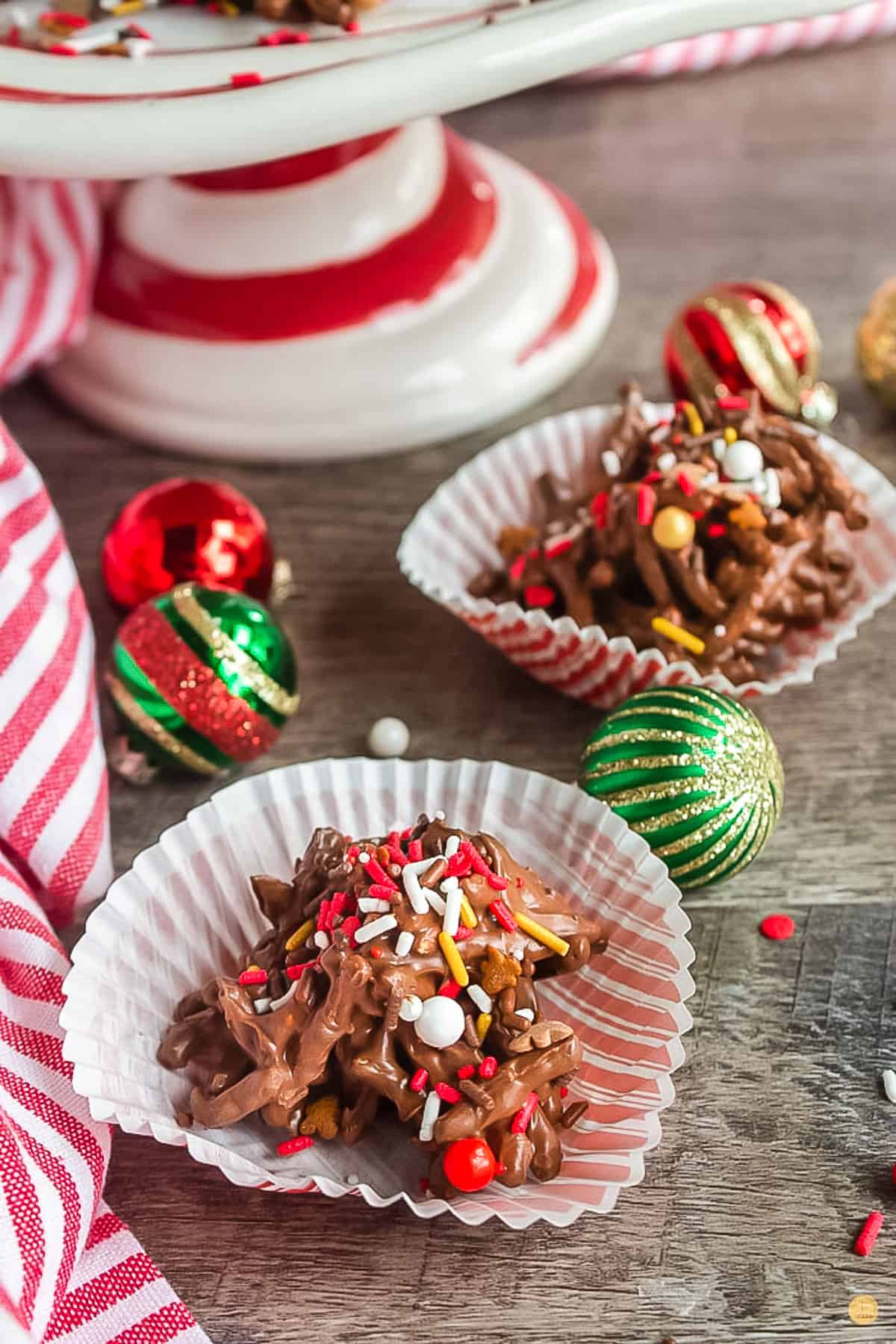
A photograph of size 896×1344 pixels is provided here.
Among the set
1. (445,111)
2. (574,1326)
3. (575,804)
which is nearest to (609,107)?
(445,111)

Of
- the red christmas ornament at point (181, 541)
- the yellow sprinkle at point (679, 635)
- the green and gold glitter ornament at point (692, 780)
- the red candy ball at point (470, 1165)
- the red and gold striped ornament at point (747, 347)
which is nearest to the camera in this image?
the red candy ball at point (470, 1165)

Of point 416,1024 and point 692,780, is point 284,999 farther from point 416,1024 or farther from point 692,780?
point 692,780

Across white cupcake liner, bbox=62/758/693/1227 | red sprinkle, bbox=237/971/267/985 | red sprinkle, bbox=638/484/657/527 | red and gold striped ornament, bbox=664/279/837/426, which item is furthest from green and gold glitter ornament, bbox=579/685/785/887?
red and gold striped ornament, bbox=664/279/837/426

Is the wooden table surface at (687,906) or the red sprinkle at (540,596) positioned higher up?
the red sprinkle at (540,596)

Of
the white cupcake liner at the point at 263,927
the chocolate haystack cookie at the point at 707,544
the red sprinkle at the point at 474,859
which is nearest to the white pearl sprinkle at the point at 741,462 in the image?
the chocolate haystack cookie at the point at 707,544

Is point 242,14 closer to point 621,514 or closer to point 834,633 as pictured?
point 621,514

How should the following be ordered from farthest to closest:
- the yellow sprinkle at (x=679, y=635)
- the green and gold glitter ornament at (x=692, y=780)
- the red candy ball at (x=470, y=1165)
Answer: the yellow sprinkle at (x=679, y=635) → the green and gold glitter ornament at (x=692, y=780) → the red candy ball at (x=470, y=1165)

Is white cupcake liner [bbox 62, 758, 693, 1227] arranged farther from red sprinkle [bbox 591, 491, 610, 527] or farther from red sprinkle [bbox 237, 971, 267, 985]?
red sprinkle [bbox 591, 491, 610, 527]

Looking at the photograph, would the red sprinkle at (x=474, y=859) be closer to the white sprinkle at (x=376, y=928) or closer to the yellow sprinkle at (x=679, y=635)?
the white sprinkle at (x=376, y=928)

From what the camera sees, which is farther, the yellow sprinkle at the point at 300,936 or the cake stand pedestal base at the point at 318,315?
the cake stand pedestal base at the point at 318,315
